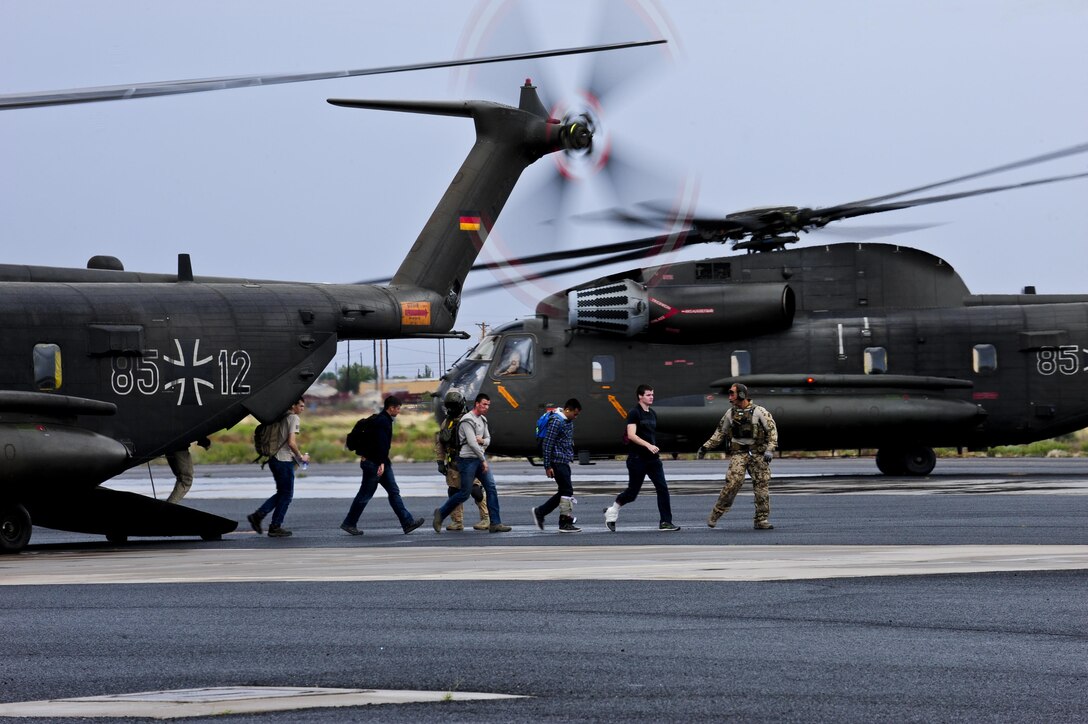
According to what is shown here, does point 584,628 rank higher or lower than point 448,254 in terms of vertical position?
lower

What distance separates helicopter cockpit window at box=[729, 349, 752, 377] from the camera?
27484 millimetres

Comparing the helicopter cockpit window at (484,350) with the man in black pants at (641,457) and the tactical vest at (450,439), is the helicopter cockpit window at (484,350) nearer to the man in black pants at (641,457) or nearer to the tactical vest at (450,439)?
the tactical vest at (450,439)

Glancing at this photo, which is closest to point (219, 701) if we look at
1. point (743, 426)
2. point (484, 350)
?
point (743, 426)

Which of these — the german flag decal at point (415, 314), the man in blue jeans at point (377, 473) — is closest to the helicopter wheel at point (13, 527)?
the man in blue jeans at point (377, 473)

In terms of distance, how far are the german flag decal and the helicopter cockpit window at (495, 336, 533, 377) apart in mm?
6491

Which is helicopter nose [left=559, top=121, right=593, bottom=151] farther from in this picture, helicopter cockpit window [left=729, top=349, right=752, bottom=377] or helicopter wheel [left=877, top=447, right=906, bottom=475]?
helicopter wheel [left=877, top=447, right=906, bottom=475]

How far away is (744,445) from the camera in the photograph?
54.4 ft

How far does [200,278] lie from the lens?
1995 centimetres

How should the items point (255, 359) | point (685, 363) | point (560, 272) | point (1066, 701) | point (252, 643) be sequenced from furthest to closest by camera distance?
point (685, 363), point (560, 272), point (255, 359), point (252, 643), point (1066, 701)

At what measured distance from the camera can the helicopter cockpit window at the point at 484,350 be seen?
27578 mm

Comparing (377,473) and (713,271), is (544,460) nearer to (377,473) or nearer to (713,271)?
(377,473)

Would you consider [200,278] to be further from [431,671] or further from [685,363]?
[431,671]

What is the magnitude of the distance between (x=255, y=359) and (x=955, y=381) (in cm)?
1514

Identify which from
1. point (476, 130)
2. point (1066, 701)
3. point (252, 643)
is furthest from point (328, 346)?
point (1066, 701)
